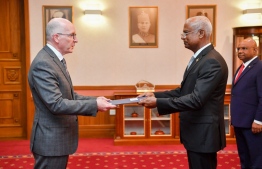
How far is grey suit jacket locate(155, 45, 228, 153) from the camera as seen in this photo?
96.7 inches

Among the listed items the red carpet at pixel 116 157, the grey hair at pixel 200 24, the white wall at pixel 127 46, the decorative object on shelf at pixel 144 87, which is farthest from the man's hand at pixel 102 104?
the white wall at pixel 127 46

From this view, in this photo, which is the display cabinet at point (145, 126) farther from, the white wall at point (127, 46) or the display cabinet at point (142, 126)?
the white wall at point (127, 46)

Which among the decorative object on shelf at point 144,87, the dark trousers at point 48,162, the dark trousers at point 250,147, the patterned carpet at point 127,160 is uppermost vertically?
the decorative object on shelf at point 144,87

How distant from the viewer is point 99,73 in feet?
20.1

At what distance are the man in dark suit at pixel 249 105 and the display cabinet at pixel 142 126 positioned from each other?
213 centimetres

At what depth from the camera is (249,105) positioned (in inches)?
136

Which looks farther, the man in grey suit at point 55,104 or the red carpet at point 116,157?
the red carpet at point 116,157

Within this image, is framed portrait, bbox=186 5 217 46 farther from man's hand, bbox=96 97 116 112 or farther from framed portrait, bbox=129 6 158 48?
man's hand, bbox=96 97 116 112

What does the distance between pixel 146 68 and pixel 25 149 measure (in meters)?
2.57

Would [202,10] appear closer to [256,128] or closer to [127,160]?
[127,160]

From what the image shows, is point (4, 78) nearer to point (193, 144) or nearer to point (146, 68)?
point (146, 68)

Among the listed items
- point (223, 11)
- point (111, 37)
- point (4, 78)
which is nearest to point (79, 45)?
point (111, 37)

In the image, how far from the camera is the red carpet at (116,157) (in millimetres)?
4496

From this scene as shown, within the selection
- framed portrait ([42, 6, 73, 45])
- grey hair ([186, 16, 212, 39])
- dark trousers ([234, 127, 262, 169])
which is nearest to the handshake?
grey hair ([186, 16, 212, 39])
